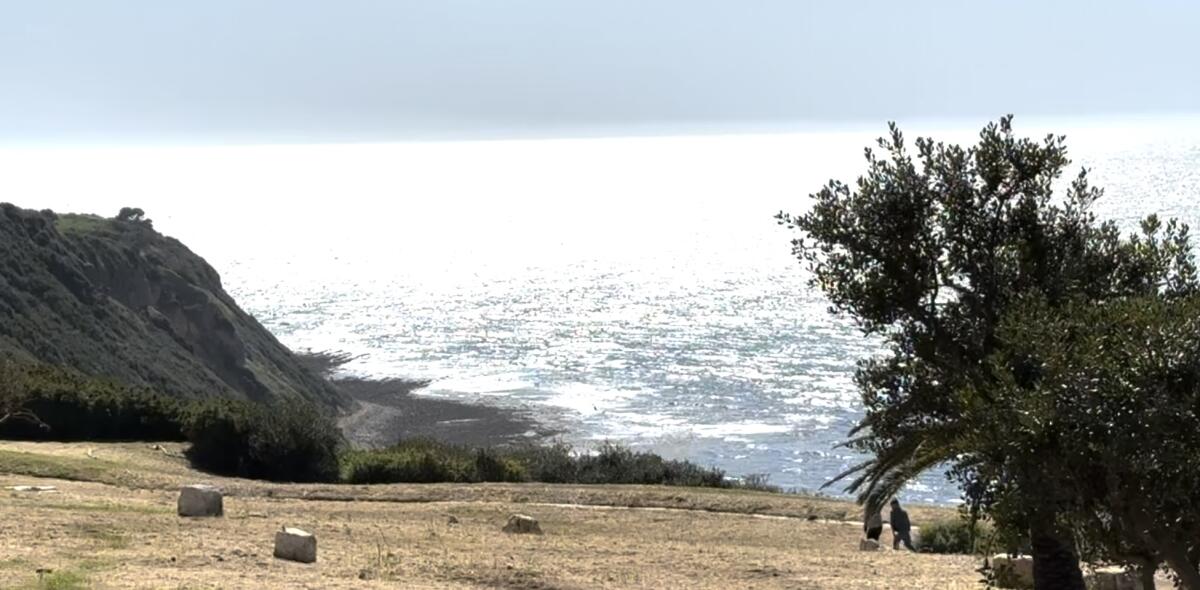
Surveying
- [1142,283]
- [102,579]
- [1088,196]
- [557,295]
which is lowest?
[102,579]

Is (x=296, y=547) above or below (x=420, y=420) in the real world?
below

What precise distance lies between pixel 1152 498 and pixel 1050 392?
1.02 metres

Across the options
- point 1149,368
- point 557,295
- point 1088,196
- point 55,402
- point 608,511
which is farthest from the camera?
point 557,295

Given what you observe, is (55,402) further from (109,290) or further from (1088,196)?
(109,290)

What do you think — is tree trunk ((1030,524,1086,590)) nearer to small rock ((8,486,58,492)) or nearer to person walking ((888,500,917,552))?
person walking ((888,500,917,552))

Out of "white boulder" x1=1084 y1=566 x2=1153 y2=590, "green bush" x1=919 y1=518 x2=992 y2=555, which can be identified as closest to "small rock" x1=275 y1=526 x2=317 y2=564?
"white boulder" x1=1084 y1=566 x2=1153 y2=590

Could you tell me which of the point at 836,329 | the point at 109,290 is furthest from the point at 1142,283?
the point at 836,329

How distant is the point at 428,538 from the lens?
66.2 feet

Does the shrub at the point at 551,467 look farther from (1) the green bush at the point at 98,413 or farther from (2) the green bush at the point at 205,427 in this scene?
(1) the green bush at the point at 98,413

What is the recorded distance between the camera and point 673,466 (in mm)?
37719

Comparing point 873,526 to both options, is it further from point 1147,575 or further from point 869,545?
point 1147,575

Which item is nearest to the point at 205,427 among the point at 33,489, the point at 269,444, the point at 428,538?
the point at 269,444

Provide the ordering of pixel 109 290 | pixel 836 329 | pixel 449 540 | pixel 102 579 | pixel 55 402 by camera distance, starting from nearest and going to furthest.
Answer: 1. pixel 102 579
2. pixel 449 540
3. pixel 55 402
4. pixel 109 290
5. pixel 836 329

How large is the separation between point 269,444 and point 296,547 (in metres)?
18.2
